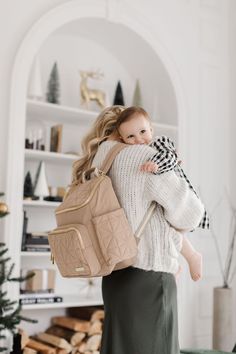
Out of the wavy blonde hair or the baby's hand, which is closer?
the baby's hand

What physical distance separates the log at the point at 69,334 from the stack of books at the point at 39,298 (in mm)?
255

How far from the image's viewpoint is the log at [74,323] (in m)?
3.67

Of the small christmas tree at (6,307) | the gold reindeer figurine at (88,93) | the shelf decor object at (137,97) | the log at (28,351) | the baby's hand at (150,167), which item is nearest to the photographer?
the baby's hand at (150,167)

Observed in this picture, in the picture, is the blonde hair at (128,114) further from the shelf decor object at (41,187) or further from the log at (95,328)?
the log at (95,328)

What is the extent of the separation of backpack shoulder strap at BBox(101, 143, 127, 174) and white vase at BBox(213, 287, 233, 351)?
2326 millimetres

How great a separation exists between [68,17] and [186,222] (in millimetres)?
2306

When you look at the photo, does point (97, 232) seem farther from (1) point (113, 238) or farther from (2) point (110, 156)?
(2) point (110, 156)

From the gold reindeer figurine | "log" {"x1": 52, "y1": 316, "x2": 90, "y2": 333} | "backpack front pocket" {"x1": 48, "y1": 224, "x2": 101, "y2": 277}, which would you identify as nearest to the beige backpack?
"backpack front pocket" {"x1": 48, "y1": 224, "x2": 101, "y2": 277}

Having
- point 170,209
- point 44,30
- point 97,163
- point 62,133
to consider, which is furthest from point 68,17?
point 170,209

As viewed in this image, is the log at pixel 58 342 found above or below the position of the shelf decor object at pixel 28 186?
below

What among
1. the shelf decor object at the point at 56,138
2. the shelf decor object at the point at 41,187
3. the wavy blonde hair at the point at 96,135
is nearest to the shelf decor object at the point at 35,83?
the shelf decor object at the point at 56,138

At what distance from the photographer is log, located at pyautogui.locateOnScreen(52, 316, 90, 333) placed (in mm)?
3672

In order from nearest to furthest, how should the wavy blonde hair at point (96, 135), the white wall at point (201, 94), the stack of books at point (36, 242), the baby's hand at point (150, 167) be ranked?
the baby's hand at point (150, 167) → the wavy blonde hair at point (96, 135) → the stack of books at point (36, 242) → the white wall at point (201, 94)

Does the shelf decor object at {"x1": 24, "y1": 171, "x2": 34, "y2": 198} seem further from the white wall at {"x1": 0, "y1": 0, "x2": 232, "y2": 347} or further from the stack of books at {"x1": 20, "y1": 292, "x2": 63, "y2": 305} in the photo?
the white wall at {"x1": 0, "y1": 0, "x2": 232, "y2": 347}
